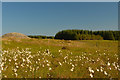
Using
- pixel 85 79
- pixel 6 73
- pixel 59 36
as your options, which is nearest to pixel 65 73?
pixel 85 79

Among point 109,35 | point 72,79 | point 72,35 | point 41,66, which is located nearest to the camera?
point 72,79

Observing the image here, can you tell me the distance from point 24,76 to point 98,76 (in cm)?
430

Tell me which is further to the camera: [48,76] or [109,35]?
[109,35]

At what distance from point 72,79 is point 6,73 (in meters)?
3.77

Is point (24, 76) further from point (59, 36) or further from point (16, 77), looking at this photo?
point (59, 36)

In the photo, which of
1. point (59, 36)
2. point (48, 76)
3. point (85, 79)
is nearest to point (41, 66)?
point (48, 76)

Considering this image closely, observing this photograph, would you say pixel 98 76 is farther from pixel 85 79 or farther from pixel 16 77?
pixel 16 77

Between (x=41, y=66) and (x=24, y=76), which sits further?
(x=41, y=66)

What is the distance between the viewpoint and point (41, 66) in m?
8.02

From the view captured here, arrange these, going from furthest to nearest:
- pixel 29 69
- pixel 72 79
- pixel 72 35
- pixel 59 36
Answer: pixel 59 36 < pixel 72 35 < pixel 29 69 < pixel 72 79

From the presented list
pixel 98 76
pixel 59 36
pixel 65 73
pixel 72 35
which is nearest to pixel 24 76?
pixel 65 73

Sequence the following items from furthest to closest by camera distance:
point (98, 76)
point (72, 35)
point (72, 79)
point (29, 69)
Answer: point (72, 35)
point (29, 69)
point (98, 76)
point (72, 79)

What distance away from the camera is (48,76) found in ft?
21.2

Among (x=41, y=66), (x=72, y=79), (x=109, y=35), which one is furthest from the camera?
(x=109, y=35)
